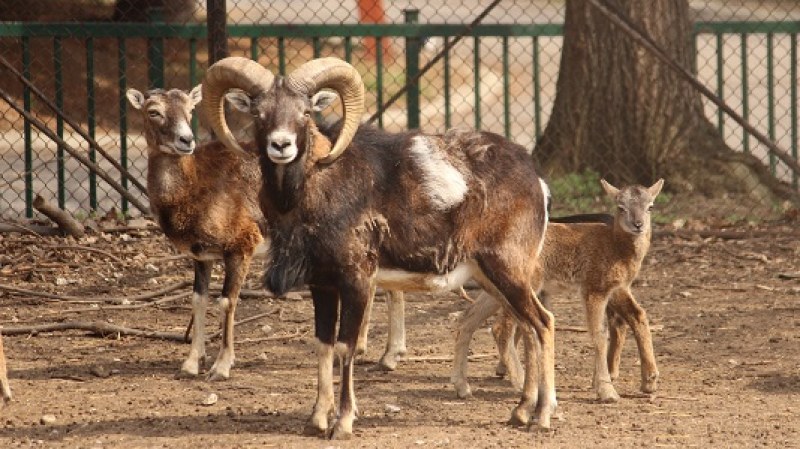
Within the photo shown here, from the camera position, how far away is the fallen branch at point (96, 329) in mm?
11055

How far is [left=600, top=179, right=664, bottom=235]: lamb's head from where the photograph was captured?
9945mm

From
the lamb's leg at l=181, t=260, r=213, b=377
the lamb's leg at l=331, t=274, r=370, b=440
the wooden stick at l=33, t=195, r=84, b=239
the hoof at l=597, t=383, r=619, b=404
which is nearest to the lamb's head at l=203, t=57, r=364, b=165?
the lamb's leg at l=331, t=274, r=370, b=440

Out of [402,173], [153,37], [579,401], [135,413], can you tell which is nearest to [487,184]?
[402,173]

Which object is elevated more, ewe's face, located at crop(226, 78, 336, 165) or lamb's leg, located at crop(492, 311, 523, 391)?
ewe's face, located at crop(226, 78, 336, 165)

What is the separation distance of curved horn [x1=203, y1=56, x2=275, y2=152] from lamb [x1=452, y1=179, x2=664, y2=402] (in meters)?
2.02

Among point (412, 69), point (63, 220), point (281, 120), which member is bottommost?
point (63, 220)

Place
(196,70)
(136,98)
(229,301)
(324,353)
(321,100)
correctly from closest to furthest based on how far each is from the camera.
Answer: (324,353), (321,100), (229,301), (136,98), (196,70)

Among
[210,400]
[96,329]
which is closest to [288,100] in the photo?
[210,400]

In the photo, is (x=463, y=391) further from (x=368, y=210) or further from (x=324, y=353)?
(x=368, y=210)

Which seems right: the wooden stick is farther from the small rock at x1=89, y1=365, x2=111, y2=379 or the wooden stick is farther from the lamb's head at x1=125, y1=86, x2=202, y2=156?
the small rock at x1=89, y1=365, x2=111, y2=379

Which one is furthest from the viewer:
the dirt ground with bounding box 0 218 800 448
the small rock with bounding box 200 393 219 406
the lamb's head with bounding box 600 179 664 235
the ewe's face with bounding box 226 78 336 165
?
the lamb's head with bounding box 600 179 664 235

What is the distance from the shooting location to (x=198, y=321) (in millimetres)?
10328

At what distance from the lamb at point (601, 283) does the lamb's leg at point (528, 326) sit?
731 mm

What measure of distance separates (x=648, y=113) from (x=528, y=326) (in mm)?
7189
